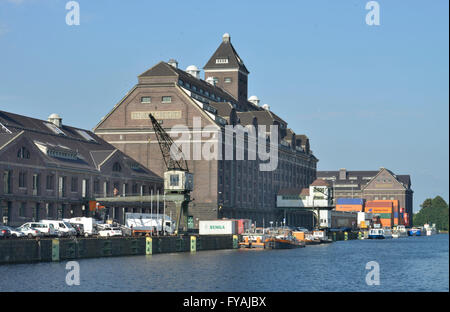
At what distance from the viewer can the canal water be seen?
70.7m

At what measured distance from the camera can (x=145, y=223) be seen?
13525 centimetres

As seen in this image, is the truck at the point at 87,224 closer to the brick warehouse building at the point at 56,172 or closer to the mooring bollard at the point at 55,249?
the brick warehouse building at the point at 56,172

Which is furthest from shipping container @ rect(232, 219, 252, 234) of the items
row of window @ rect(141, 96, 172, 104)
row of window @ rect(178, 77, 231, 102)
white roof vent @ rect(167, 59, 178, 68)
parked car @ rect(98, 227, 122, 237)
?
white roof vent @ rect(167, 59, 178, 68)

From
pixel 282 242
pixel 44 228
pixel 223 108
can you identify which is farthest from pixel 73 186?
pixel 223 108

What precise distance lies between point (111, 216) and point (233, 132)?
4372cm

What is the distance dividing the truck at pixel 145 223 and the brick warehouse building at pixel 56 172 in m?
6.03

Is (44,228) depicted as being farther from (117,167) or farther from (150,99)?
(150,99)

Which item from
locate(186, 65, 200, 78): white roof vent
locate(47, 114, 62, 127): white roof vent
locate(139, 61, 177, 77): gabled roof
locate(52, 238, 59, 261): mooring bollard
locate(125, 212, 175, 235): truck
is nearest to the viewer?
locate(52, 238, 59, 261): mooring bollard

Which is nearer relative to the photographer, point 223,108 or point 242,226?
point 242,226

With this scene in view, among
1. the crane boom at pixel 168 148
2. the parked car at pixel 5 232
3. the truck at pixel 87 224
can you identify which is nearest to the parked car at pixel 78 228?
the truck at pixel 87 224

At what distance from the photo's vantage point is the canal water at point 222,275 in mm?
70688

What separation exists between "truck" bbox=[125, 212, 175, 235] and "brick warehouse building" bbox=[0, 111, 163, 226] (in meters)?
6.03

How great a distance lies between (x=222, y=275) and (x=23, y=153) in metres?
45.1

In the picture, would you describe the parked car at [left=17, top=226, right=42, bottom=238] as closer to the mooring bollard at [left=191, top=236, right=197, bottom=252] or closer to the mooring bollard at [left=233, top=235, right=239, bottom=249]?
the mooring bollard at [left=191, top=236, right=197, bottom=252]
